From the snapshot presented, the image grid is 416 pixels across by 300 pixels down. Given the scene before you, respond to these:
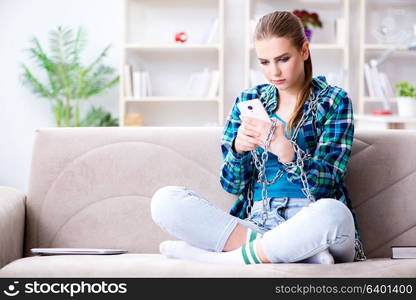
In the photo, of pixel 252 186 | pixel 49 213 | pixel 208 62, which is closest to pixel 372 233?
pixel 252 186

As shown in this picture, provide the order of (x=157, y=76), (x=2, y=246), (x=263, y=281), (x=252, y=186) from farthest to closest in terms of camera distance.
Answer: (x=157, y=76), (x=252, y=186), (x=2, y=246), (x=263, y=281)

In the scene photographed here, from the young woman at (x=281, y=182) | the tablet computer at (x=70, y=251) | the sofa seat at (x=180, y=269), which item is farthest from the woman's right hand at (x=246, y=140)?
the tablet computer at (x=70, y=251)

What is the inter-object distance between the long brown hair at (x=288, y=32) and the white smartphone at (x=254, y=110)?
0.48ft

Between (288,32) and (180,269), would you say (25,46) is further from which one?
(180,269)

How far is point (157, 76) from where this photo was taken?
546cm

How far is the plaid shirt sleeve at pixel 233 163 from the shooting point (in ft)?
6.61

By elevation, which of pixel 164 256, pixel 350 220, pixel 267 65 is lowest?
pixel 164 256

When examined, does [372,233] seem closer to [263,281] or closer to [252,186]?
[252,186]

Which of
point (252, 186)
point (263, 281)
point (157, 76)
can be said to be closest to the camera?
point (263, 281)

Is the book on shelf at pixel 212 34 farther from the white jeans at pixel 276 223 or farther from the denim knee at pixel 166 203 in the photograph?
the denim knee at pixel 166 203

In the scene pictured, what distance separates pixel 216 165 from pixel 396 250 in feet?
2.00

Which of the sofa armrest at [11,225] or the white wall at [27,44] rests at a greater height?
the white wall at [27,44]

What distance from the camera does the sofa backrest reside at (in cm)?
212

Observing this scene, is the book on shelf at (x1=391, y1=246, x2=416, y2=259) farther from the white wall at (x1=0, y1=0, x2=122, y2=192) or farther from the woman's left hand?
the white wall at (x1=0, y1=0, x2=122, y2=192)
